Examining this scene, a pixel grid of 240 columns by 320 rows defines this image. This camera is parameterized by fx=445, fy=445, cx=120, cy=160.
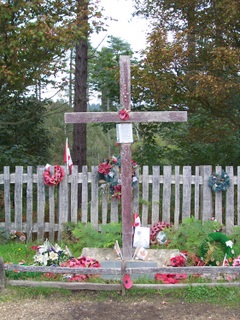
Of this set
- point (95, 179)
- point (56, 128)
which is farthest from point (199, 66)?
point (56, 128)

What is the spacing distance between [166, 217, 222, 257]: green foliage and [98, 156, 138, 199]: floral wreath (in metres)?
1.15

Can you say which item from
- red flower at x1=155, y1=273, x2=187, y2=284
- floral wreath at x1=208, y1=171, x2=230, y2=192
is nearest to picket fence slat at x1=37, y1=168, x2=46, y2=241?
red flower at x1=155, y1=273, x2=187, y2=284

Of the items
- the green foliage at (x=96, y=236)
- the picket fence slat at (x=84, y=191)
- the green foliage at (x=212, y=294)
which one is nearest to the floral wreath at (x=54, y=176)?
the picket fence slat at (x=84, y=191)

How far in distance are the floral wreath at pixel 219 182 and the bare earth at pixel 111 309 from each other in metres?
2.69

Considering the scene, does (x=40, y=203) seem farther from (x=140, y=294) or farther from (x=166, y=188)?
(x=140, y=294)

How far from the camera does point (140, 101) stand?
9703mm

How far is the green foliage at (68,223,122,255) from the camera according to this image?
6.62 metres

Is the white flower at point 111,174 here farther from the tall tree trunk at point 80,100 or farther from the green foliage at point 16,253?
the tall tree trunk at point 80,100

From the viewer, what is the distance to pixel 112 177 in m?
7.38

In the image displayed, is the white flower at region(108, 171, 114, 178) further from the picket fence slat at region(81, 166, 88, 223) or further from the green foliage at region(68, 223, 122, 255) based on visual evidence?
the green foliage at region(68, 223, 122, 255)

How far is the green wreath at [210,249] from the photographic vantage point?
584 cm

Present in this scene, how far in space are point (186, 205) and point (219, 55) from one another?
2.69 metres

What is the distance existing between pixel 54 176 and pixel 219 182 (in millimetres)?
2757

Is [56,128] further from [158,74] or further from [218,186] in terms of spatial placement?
[218,186]
